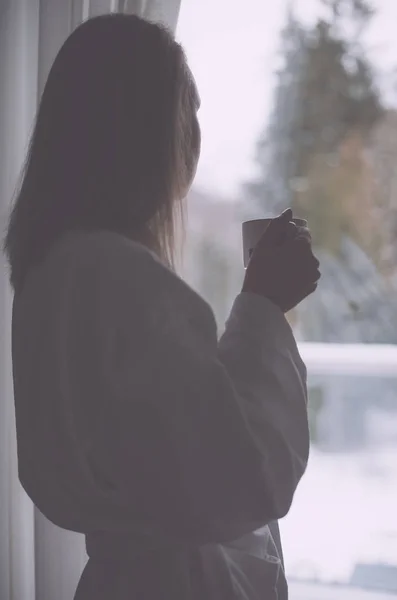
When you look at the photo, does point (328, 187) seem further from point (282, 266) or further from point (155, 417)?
point (155, 417)

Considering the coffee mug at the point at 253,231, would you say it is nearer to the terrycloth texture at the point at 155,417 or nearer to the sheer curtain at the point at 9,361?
the terrycloth texture at the point at 155,417

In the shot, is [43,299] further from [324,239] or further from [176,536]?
[324,239]

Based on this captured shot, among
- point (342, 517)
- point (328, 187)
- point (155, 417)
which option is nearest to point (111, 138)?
point (155, 417)

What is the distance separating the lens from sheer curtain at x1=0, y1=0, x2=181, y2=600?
1392 millimetres

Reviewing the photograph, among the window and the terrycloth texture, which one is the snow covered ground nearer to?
the window

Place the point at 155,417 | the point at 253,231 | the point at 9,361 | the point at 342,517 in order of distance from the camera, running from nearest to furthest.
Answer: the point at 155,417 → the point at 253,231 → the point at 9,361 → the point at 342,517

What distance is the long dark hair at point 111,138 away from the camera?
0.59 m

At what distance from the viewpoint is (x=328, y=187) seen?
4.81ft

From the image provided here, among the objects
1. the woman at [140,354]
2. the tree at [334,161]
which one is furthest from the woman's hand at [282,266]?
the tree at [334,161]

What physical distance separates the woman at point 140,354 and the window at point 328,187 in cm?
88

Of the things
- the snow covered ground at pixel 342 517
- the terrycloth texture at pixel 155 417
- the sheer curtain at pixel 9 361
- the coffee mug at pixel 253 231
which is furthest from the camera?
the snow covered ground at pixel 342 517

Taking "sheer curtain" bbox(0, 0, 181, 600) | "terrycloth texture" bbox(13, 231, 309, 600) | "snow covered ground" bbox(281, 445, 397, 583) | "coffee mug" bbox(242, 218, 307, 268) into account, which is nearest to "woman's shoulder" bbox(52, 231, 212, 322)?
"terrycloth texture" bbox(13, 231, 309, 600)

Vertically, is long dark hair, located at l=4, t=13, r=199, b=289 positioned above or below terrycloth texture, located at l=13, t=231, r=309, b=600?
above

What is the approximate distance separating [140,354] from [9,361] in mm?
1032
